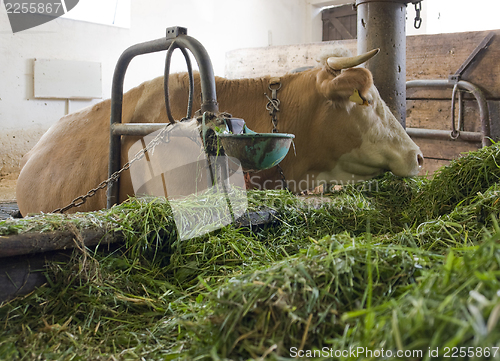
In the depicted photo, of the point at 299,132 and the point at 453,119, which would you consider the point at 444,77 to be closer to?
the point at 453,119

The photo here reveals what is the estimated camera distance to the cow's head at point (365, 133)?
2.62m

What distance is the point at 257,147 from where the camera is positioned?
1.40 metres

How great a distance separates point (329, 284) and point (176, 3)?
25.5 feet

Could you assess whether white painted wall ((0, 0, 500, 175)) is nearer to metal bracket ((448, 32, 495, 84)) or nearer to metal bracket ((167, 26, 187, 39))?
metal bracket ((167, 26, 187, 39))

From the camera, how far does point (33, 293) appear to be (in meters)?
1.09

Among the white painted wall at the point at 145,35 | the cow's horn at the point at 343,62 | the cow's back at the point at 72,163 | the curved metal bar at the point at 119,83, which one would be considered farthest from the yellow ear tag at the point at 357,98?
the white painted wall at the point at 145,35

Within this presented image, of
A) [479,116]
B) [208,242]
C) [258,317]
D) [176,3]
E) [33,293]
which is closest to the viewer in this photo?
[258,317]

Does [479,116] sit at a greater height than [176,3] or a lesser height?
lesser

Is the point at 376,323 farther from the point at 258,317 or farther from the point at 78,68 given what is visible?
the point at 78,68

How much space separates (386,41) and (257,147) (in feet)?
6.49

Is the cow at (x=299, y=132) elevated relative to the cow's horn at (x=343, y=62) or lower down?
lower down

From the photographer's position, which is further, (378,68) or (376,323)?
(378,68)

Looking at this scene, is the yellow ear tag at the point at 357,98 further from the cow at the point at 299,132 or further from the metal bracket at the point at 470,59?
the metal bracket at the point at 470,59

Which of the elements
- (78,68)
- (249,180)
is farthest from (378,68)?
(78,68)
